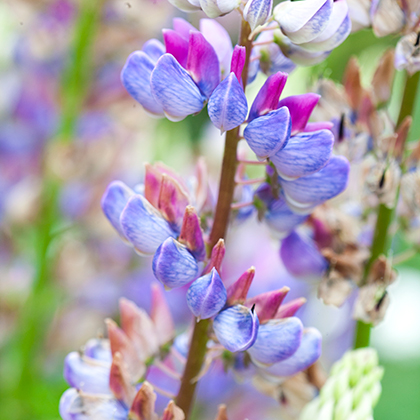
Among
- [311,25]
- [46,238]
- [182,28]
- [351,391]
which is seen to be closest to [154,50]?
[182,28]

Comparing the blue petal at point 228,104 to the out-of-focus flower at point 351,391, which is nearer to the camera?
the blue petal at point 228,104

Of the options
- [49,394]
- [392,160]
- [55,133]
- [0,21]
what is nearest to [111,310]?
[49,394]

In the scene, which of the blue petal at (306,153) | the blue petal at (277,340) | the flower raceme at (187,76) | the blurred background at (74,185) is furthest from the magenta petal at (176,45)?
the blurred background at (74,185)

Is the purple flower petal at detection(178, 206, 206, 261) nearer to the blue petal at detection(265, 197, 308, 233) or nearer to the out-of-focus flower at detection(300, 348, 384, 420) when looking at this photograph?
the blue petal at detection(265, 197, 308, 233)

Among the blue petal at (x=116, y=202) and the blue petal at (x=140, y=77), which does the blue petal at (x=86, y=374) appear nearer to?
the blue petal at (x=116, y=202)

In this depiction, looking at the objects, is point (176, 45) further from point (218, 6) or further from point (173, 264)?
point (173, 264)

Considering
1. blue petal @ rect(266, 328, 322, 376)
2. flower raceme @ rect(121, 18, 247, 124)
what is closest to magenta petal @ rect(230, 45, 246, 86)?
flower raceme @ rect(121, 18, 247, 124)
